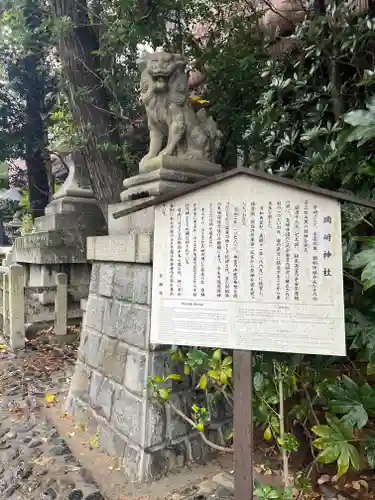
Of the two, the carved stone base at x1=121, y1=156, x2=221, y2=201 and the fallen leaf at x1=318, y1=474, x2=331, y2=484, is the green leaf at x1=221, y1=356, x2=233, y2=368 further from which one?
the carved stone base at x1=121, y1=156, x2=221, y2=201

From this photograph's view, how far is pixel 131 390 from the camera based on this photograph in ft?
10.0

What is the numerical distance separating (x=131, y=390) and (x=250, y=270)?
162 centimetres

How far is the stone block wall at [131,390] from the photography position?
289 centimetres

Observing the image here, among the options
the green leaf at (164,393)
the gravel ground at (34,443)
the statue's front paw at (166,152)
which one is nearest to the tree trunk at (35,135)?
the gravel ground at (34,443)

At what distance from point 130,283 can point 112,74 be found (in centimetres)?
317

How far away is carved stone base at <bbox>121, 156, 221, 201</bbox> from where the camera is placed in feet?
10.5

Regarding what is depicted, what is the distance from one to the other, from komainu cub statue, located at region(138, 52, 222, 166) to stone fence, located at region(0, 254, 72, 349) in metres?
3.34

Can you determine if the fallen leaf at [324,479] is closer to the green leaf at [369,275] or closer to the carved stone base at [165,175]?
the green leaf at [369,275]

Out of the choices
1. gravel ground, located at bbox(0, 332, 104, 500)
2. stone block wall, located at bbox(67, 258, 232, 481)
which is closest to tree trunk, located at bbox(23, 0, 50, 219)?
gravel ground, located at bbox(0, 332, 104, 500)

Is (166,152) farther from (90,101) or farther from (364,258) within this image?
(90,101)

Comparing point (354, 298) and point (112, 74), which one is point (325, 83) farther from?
point (112, 74)

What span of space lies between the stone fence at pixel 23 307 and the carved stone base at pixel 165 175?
3.14m

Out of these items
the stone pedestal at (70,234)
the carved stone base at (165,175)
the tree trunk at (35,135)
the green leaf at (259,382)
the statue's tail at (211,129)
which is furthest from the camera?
the tree trunk at (35,135)

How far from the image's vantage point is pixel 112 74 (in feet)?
16.9
